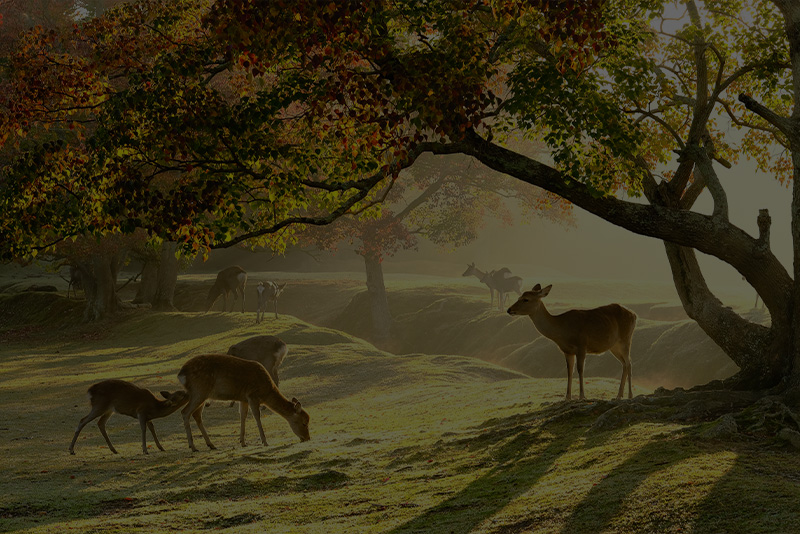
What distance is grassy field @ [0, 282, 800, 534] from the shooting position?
759 centimetres

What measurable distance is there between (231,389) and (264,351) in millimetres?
6023

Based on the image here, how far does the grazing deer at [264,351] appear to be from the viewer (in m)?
19.9

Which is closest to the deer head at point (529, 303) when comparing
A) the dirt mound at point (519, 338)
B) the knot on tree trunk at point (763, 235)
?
the knot on tree trunk at point (763, 235)

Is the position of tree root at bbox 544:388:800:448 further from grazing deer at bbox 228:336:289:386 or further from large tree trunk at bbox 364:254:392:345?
large tree trunk at bbox 364:254:392:345

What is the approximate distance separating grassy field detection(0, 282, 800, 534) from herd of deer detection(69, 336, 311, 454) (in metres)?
0.47

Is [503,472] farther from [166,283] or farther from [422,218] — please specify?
[422,218]

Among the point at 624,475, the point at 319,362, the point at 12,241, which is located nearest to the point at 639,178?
the point at 624,475

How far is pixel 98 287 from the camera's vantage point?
3941 centimetres

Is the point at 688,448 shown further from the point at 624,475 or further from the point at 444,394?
the point at 444,394

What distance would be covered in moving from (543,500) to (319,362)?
18.4m

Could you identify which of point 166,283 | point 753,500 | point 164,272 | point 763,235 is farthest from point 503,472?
point 164,272

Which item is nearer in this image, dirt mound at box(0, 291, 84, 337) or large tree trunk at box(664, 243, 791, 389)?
large tree trunk at box(664, 243, 791, 389)

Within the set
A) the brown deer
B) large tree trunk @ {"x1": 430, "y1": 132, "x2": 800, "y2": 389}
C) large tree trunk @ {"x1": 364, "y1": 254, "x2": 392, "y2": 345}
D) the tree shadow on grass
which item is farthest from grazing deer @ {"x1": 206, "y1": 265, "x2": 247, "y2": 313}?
large tree trunk @ {"x1": 430, "y1": 132, "x2": 800, "y2": 389}

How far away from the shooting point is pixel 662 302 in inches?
1610
